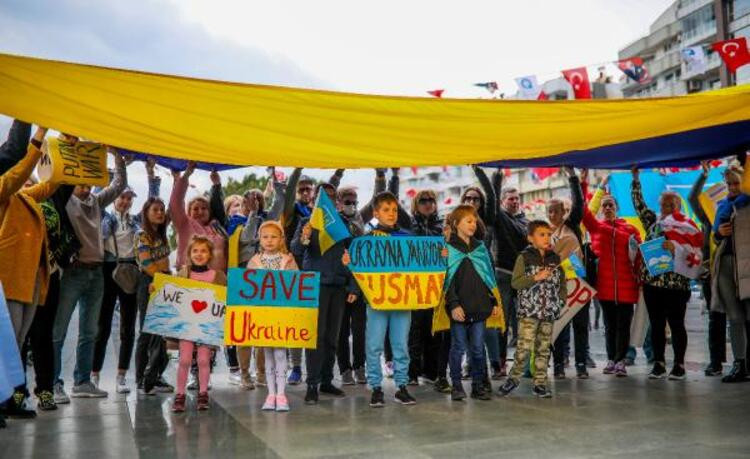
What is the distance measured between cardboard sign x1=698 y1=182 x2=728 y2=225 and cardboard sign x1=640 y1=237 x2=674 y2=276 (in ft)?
2.33

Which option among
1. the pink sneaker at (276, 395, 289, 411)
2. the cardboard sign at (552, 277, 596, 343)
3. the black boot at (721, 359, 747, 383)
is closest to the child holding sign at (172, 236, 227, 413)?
the pink sneaker at (276, 395, 289, 411)

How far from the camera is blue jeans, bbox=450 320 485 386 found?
639 centimetres

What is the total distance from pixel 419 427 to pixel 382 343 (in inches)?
50.5

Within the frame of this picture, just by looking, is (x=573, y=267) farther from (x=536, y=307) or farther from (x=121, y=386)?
(x=121, y=386)

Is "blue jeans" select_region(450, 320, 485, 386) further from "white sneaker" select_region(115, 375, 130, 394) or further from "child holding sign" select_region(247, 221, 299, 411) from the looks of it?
"white sneaker" select_region(115, 375, 130, 394)

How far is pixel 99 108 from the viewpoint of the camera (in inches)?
189

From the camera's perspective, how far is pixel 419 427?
5.14 m

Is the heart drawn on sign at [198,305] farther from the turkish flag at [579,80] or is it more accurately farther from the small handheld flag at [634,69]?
the small handheld flag at [634,69]

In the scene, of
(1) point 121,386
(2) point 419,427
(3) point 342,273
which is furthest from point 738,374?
(1) point 121,386

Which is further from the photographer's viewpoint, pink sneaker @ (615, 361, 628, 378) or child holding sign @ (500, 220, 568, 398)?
pink sneaker @ (615, 361, 628, 378)

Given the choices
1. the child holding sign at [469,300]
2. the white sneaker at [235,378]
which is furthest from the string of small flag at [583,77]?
the white sneaker at [235,378]

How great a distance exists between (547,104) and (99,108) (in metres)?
3.29

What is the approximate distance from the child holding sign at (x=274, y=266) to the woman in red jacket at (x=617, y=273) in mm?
3525

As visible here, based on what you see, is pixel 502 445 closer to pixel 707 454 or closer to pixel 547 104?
pixel 707 454
